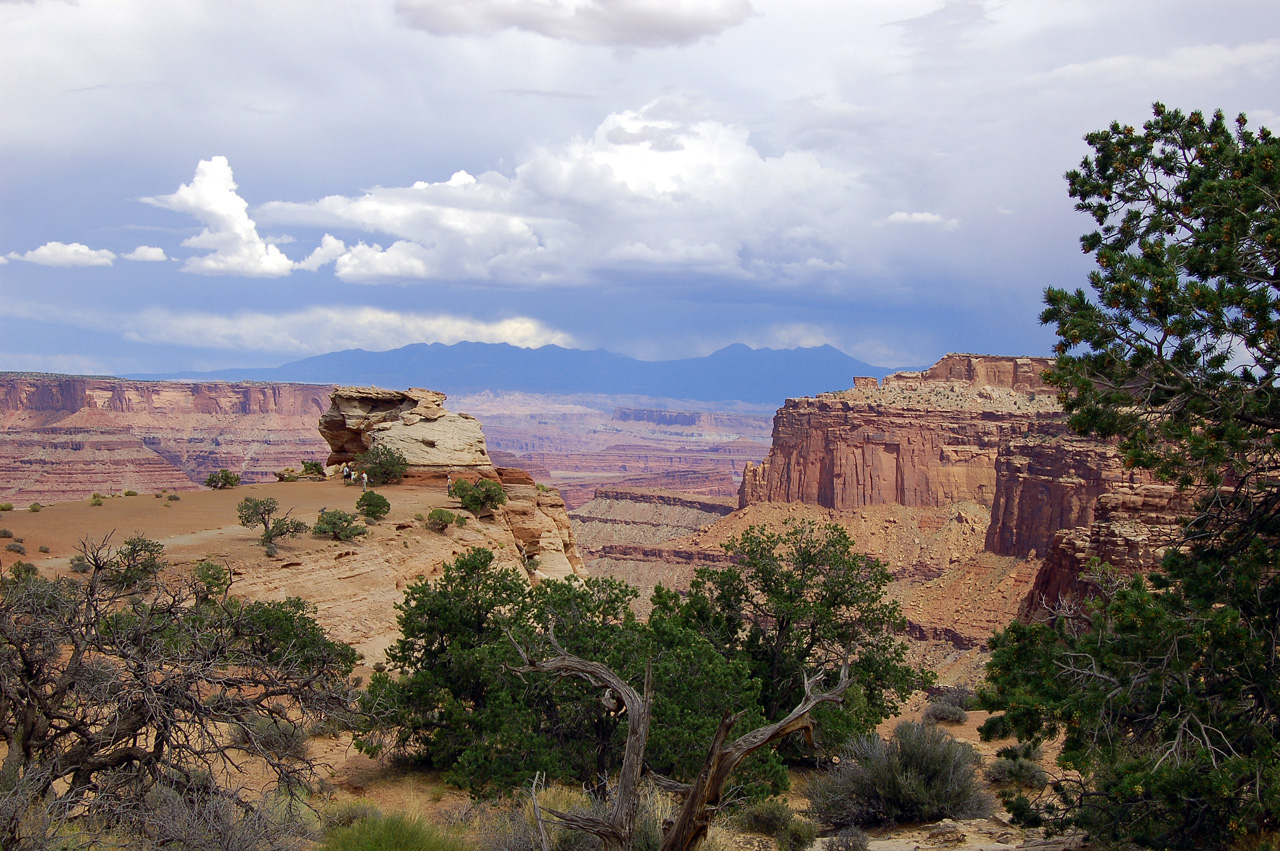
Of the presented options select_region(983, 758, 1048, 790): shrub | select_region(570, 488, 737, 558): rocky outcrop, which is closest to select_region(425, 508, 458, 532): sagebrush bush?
select_region(983, 758, 1048, 790): shrub

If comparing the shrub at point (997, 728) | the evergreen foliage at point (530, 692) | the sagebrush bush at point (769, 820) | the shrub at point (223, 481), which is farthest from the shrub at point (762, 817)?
the shrub at point (223, 481)

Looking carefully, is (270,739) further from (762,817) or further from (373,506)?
(373,506)

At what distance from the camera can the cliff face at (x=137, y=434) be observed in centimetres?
11144

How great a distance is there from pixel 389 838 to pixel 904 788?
7991mm

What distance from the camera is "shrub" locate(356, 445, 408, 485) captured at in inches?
1342

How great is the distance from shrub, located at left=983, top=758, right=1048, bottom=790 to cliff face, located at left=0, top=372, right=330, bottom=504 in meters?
82.3

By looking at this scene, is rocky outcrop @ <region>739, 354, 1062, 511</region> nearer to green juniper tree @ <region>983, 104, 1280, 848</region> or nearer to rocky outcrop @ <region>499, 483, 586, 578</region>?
rocky outcrop @ <region>499, 483, 586, 578</region>

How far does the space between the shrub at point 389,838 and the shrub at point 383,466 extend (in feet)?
86.1

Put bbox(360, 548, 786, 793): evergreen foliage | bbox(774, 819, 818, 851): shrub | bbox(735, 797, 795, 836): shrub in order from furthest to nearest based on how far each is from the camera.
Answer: bbox(360, 548, 786, 793): evergreen foliage < bbox(735, 797, 795, 836): shrub < bbox(774, 819, 818, 851): shrub

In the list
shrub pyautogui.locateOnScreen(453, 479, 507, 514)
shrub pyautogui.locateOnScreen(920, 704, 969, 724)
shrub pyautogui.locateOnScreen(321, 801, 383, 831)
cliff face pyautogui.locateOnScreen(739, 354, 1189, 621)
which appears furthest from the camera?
cliff face pyautogui.locateOnScreen(739, 354, 1189, 621)

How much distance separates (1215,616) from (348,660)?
12.1 metres

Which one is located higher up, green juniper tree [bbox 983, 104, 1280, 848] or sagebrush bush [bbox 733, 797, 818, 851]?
green juniper tree [bbox 983, 104, 1280, 848]

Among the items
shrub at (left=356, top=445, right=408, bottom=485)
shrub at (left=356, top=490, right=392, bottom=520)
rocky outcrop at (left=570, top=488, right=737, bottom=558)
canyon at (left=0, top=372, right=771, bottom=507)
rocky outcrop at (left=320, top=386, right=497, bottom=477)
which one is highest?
rocky outcrop at (left=320, top=386, right=497, bottom=477)

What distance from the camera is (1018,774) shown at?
12.5 metres
